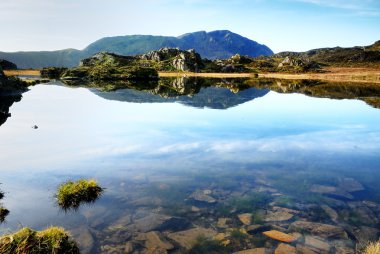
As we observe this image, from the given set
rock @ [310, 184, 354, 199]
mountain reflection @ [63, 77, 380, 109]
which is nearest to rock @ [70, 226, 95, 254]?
rock @ [310, 184, 354, 199]

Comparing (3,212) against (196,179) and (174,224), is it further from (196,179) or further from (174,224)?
(196,179)

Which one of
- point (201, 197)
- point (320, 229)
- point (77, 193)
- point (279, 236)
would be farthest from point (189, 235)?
point (77, 193)

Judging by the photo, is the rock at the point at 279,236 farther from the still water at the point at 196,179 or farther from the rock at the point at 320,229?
the rock at the point at 320,229

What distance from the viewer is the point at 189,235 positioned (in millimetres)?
13562

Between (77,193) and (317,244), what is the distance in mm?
11391

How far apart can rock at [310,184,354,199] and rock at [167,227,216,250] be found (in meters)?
7.88

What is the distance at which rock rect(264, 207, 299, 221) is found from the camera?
15.1 meters

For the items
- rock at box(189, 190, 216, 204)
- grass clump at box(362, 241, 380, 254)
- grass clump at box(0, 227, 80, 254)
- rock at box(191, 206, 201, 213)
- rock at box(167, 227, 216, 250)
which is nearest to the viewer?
grass clump at box(0, 227, 80, 254)

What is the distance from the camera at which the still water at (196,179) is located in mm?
13773

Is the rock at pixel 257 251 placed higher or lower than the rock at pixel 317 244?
higher

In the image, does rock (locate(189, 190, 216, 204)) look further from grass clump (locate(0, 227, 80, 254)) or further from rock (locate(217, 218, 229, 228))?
grass clump (locate(0, 227, 80, 254))

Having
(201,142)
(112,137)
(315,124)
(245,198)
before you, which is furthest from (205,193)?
(315,124)

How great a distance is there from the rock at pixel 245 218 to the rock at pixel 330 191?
17.8 feet

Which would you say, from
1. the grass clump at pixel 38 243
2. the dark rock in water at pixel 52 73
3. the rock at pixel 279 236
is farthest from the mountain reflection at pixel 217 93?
the dark rock in water at pixel 52 73
